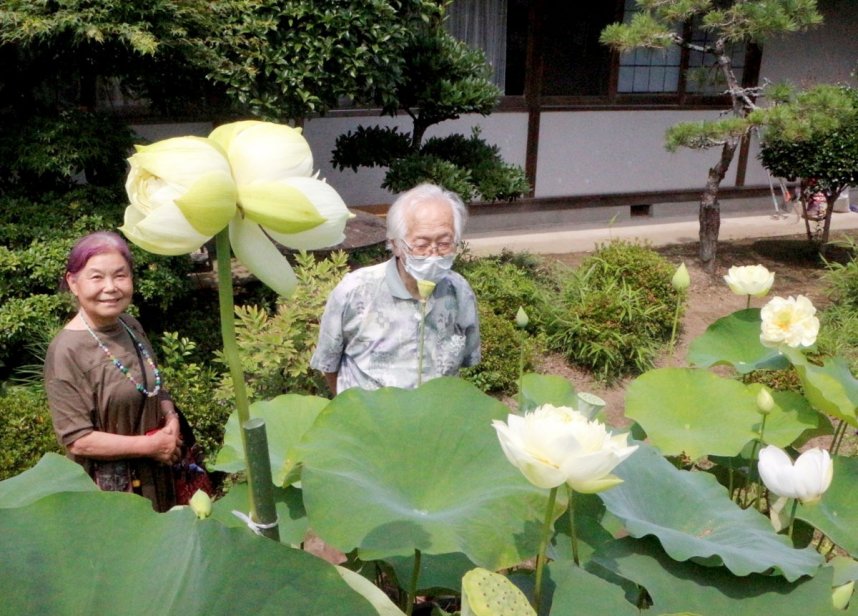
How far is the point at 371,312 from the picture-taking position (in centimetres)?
204

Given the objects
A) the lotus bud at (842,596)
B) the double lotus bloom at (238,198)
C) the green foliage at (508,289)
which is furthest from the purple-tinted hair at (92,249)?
the green foliage at (508,289)

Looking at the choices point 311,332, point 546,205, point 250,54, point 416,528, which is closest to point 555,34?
point 546,205

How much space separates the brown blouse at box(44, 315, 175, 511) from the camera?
73.4 inches

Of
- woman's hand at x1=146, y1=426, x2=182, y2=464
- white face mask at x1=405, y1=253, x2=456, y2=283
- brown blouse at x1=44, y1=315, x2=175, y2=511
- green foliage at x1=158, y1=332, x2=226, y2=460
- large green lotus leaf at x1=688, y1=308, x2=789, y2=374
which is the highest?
white face mask at x1=405, y1=253, x2=456, y2=283

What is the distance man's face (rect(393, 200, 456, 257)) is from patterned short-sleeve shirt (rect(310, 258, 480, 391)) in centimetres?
13

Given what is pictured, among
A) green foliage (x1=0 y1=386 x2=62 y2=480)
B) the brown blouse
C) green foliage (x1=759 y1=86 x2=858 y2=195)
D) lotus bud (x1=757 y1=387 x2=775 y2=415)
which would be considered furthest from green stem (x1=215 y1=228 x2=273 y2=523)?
green foliage (x1=759 y1=86 x2=858 y2=195)

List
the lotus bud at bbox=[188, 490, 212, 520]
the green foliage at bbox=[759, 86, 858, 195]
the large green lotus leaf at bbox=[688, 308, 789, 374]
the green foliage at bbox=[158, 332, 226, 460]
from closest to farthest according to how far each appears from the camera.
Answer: the lotus bud at bbox=[188, 490, 212, 520] → the large green lotus leaf at bbox=[688, 308, 789, 374] → the green foliage at bbox=[158, 332, 226, 460] → the green foliage at bbox=[759, 86, 858, 195]

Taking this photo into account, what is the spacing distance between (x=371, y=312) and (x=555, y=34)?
6.03 m

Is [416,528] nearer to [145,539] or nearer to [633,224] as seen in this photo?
[145,539]

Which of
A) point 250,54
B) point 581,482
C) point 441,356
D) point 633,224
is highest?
point 250,54

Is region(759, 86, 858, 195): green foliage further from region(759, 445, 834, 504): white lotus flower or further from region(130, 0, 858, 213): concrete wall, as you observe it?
region(759, 445, 834, 504): white lotus flower

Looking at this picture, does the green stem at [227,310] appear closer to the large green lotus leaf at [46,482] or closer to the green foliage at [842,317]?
the large green lotus leaf at [46,482]

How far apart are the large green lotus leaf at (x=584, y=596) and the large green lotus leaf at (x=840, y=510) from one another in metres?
0.50

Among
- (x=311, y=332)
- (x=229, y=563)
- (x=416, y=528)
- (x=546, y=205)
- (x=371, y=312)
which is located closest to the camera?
(x=229, y=563)
